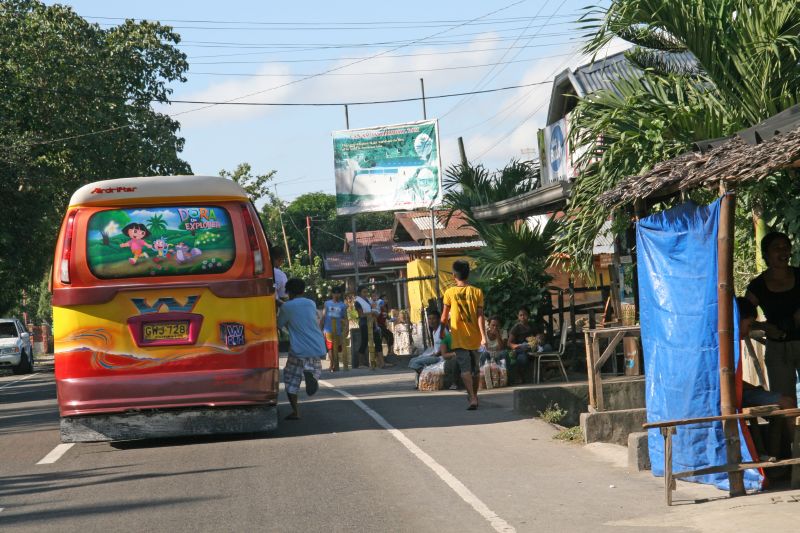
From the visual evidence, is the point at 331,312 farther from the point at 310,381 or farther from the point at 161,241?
the point at 161,241

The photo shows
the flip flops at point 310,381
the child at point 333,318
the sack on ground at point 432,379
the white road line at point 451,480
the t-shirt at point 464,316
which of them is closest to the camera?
the white road line at point 451,480

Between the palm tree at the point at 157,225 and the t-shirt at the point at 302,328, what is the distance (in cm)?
237

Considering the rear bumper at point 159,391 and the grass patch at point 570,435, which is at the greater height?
the rear bumper at point 159,391

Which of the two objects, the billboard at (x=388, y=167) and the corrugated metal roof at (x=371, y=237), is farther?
the corrugated metal roof at (x=371, y=237)

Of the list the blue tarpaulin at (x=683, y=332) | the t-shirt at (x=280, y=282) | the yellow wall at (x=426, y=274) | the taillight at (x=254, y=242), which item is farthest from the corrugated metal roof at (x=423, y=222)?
the blue tarpaulin at (x=683, y=332)

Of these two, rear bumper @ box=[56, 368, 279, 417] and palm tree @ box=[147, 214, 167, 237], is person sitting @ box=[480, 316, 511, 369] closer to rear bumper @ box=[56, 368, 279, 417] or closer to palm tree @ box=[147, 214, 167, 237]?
rear bumper @ box=[56, 368, 279, 417]

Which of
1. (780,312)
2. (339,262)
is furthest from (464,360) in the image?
(339,262)

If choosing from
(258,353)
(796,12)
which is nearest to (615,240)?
(796,12)

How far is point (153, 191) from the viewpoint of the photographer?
12109 millimetres

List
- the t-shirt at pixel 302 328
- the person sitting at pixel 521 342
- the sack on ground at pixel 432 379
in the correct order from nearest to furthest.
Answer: the t-shirt at pixel 302 328, the sack on ground at pixel 432 379, the person sitting at pixel 521 342

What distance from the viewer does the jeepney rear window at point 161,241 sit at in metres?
12.0

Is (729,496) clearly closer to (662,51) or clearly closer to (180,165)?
(662,51)

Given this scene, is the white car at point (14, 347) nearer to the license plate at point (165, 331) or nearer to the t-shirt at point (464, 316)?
the t-shirt at point (464, 316)

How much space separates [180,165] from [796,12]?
2343 centimetres
